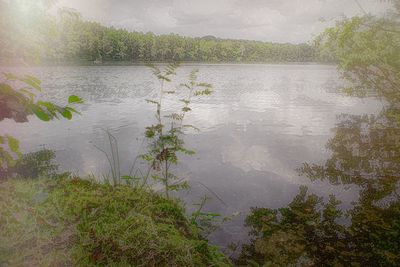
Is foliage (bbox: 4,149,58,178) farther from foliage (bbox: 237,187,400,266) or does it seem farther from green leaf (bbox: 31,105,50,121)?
green leaf (bbox: 31,105,50,121)

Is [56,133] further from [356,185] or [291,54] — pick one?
[291,54]

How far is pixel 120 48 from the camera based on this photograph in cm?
11925

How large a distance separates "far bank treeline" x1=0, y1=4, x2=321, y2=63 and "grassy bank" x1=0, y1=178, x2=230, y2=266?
2.11m

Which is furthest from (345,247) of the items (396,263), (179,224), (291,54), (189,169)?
(291,54)

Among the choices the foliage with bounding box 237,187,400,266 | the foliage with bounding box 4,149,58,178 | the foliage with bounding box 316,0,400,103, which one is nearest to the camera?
the foliage with bounding box 237,187,400,266

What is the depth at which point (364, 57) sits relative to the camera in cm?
1524

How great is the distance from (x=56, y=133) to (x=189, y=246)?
40.5 ft

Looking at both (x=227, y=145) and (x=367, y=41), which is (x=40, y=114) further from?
(x=367, y=41)

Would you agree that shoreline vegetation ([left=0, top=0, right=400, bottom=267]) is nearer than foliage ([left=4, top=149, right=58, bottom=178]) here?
Yes

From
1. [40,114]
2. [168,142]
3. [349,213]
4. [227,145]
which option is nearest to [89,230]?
[40,114]

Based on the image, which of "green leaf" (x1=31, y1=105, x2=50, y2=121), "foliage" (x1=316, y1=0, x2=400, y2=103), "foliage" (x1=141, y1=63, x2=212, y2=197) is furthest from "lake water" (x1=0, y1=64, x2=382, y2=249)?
"green leaf" (x1=31, y1=105, x2=50, y2=121)

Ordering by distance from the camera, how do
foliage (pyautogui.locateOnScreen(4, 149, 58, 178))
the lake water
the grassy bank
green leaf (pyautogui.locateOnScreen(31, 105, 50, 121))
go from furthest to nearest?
the lake water → foliage (pyautogui.locateOnScreen(4, 149, 58, 178)) → the grassy bank → green leaf (pyautogui.locateOnScreen(31, 105, 50, 121))

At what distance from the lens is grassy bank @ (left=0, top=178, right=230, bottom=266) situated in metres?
3.29

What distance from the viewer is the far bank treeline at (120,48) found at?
3141mm
